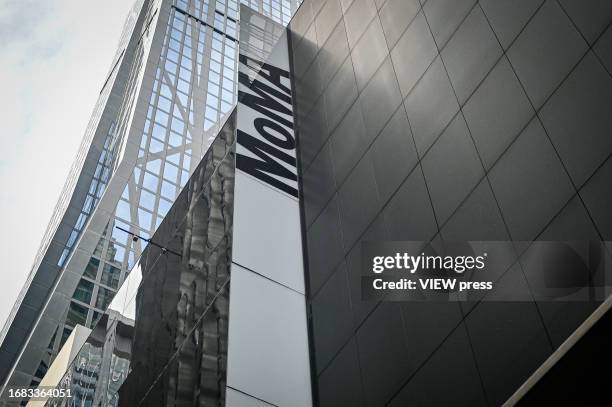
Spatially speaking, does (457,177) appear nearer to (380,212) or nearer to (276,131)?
(380,212)

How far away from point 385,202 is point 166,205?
51.7 m

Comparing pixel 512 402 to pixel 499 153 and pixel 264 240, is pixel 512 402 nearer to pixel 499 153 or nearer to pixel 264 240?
pixel 499 153

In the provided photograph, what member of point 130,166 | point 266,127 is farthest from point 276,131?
point 130,166

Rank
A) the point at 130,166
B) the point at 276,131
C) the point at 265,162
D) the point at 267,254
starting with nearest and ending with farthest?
the point at 267,254, the point at 265,162, the point at 276,131, the point at 130,166

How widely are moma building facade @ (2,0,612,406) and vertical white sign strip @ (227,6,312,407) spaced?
53 millimetres

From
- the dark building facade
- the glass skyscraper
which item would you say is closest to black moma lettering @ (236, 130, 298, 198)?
the dark building facade

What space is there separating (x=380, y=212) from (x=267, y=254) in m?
3.67

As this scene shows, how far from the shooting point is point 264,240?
1675 cm

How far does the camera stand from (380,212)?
14.2 m

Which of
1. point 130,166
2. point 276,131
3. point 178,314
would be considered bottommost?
point 178,314

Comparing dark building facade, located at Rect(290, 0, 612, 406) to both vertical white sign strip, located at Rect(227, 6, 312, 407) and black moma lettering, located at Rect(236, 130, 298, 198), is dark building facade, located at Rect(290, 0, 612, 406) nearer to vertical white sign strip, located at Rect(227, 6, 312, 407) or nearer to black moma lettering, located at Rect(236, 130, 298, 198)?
vertical white sign strip, located at Rect(227, 6, 312, 407)

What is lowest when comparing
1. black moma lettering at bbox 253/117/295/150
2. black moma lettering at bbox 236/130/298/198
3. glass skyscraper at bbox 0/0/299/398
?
black moma lettering at bbox 236/130/298/198

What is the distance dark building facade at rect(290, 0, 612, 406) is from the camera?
9500mm

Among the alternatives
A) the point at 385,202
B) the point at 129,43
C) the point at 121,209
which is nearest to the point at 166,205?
the point at 121,209
